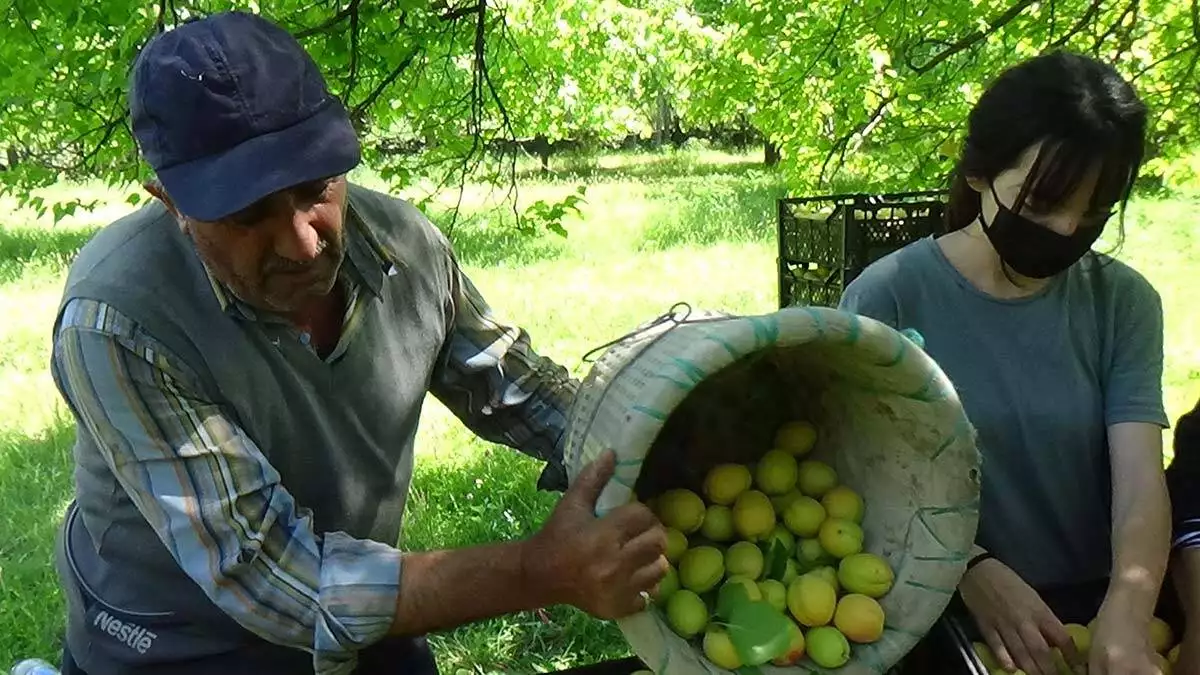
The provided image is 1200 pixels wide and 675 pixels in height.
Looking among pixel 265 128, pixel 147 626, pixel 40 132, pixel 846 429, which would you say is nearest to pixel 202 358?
pixel 265 128

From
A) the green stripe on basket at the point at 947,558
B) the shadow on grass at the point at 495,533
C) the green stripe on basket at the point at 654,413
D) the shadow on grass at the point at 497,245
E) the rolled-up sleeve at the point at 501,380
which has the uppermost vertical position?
the green stripe on basket at the point at 654,413

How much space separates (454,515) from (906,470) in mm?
2661

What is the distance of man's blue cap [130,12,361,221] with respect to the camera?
1.32 m

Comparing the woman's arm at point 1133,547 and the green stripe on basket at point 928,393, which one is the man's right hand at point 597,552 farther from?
the woman's arm at point 1133,547

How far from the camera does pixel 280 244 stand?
4.50ft

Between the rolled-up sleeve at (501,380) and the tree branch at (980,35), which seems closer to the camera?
the rolled-up sleeve at (501,380)

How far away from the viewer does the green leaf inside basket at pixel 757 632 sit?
136 centimetres

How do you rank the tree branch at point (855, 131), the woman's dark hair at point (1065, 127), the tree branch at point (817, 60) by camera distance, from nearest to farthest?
the woman's dark hair at point (1065, 127), the tree branch at point (817, 60), the tree branch at point (855, 131)

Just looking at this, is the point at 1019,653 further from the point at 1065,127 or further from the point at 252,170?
the point at 252,170

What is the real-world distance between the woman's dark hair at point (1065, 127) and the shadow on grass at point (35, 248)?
8.36 m

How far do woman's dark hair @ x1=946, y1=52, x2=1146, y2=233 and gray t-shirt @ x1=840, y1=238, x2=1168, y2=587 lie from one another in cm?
20

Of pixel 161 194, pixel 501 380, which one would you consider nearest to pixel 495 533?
pixel 501 380

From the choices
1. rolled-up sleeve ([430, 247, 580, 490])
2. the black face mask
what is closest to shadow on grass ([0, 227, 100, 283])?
rolled-up sleeve ([430, 247, 580, 490])

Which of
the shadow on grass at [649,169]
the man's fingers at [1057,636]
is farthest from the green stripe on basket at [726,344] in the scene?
the shadow on grass at [649,169]
